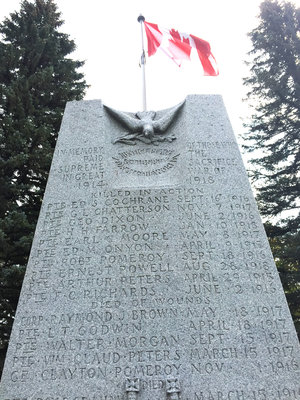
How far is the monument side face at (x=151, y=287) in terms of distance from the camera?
391cm

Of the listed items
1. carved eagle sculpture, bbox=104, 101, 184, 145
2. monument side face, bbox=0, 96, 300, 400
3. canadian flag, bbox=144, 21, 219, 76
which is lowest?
monument side face, bbox=0, 96, 300, 400

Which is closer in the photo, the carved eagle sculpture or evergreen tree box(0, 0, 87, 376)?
the carved eagle sculpture

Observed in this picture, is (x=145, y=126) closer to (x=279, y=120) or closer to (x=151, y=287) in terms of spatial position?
(x=151, y=287)

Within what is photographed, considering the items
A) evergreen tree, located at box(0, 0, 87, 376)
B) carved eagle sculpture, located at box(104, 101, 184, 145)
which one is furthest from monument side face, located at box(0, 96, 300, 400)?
evergreen tree, located at box(0, 0, 87, 376)

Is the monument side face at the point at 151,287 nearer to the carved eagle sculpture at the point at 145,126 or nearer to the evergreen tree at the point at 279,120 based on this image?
the carved eagle sculpture at the point at 145,126

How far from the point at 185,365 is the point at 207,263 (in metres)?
1.34

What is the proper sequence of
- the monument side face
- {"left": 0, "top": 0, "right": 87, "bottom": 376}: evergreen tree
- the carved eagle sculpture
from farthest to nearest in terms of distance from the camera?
{"left": 0, "top": 0, "right": 87, "bottom": 376}: evergreen tree → the carved eagle sculpture → the monument side face

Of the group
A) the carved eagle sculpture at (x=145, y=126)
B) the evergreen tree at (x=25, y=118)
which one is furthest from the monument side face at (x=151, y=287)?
the evergreen tree at (x=25, y=118)

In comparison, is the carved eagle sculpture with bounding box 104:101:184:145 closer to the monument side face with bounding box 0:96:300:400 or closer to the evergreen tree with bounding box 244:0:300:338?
the monument side face with bounding box 0:96:300:400

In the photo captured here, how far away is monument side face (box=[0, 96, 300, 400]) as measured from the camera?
3.91 m

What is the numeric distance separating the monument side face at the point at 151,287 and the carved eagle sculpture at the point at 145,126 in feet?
1.03

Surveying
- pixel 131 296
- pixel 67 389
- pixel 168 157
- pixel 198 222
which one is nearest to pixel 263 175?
pixel 168 157

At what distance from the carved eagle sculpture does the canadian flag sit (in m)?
2.91

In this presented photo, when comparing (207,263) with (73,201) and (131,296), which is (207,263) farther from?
(73,201)
